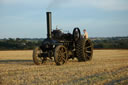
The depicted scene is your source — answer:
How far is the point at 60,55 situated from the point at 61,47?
1.59 ft

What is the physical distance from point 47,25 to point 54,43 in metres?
1.26

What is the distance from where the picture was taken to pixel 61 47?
47.9ft

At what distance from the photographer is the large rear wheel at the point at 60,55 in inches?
551

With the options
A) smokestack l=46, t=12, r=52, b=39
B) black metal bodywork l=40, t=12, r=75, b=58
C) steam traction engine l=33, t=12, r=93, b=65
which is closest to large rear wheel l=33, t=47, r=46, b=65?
steam traction engine l=33, t=12, r=93, b=65

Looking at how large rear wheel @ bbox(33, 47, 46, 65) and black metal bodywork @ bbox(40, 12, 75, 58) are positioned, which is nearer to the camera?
large rear wheel @ bbox(33, 47, 46, 65)

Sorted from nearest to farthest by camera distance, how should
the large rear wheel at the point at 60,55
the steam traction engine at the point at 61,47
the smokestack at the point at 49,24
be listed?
the large rear wheel at the point at 60,55 < the steam traction engine at the point at 61,47 < the smokestack at the point at 49,24

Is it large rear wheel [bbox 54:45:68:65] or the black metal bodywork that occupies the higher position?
the black metal bodywork

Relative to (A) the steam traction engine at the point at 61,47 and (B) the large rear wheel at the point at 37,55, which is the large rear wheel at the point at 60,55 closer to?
(A) the steam traction engine at the point at 61,47

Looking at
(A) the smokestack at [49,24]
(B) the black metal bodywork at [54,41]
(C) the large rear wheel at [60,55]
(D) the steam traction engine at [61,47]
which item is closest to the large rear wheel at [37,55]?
(D) the steam traction engine at [61,47]

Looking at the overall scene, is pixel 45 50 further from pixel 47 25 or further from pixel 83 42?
pixel 83 42

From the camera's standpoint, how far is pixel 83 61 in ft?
54.8

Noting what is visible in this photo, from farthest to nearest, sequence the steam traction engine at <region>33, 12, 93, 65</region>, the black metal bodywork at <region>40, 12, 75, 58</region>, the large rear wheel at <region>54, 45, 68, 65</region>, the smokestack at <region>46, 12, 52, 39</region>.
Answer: the smokestack at <region>46, 12, 52, 39</region>, the black metal bodywork at <region>40, 12, 75, 58</region>, the steam traction engine at <region>33, 12, 93, 65</region>, the large rear wheel at <region>54, 45, 68, 65</region>

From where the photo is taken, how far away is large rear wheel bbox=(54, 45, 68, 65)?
45.9 feet

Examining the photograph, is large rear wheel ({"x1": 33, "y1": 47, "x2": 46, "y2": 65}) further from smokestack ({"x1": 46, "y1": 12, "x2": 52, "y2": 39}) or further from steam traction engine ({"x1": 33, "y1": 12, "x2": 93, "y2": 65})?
smokestack ({"x1": 46, "y1": 12, "x2": 52, "y2": 39})
